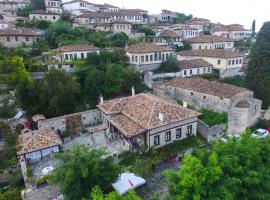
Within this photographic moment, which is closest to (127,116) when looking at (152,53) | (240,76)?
(152,53)

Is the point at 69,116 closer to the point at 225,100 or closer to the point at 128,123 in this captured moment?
the point at 128,123

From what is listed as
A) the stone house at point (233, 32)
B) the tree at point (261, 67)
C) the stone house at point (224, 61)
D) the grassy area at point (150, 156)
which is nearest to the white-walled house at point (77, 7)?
the stone house at point (233, 32)

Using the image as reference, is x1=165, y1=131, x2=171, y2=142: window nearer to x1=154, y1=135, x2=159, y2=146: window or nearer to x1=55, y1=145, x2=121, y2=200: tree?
x1=154, y1=135, x2=159, y2=146: window

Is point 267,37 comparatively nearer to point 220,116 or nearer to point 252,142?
point 220,116

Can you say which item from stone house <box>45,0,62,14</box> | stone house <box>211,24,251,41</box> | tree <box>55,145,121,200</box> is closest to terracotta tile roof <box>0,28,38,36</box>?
stone house <box>45,0,62,14</box>

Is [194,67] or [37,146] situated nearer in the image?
[37,146]

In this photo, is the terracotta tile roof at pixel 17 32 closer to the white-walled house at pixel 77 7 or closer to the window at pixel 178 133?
the white-walled house at pixel 77 7

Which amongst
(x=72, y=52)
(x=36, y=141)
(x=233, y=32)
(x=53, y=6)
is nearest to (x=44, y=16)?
(x=53, y=6)

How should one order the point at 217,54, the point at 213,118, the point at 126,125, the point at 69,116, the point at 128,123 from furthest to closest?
the point at 217,54 → the point at 213,118 → the point at 69,116 → the point at 128,123 → the point at 126,125
